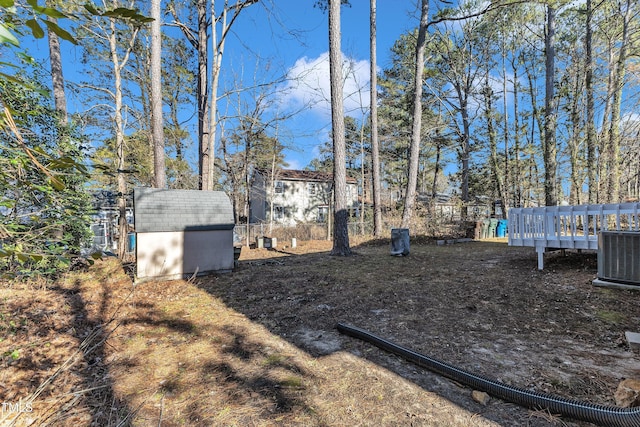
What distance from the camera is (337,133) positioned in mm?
8641

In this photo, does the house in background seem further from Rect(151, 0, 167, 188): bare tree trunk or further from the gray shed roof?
the gray shed roof

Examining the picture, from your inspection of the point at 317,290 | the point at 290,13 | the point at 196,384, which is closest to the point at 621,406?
the point at 196,384

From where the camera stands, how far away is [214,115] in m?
11.8

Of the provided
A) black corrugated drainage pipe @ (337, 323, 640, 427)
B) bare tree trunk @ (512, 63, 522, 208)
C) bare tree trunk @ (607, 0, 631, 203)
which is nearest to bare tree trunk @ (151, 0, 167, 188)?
black corrugated drainage pipe @ (337, 323, 640, 427)

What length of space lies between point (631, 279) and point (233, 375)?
5411 mm

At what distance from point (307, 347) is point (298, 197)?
24904 millimetres

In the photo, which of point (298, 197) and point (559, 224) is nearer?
point (559, 224)

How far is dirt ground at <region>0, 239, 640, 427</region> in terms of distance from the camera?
2.21m

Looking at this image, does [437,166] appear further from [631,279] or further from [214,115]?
[631,279]

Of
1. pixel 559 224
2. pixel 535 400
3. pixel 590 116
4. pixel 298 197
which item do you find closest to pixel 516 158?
pixel 590 116

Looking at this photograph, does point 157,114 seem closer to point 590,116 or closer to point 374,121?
point 374,121

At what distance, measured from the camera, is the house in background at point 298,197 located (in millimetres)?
26906

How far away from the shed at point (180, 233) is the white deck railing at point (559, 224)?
6409mm

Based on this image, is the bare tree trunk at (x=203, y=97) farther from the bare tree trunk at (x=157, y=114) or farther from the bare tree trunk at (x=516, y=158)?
the bare tree trunk at (x=516, y=158)
